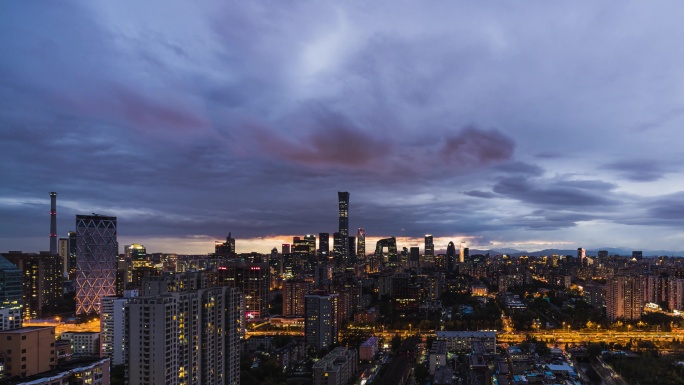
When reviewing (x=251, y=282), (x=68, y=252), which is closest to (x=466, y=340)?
(x=251, y=282)

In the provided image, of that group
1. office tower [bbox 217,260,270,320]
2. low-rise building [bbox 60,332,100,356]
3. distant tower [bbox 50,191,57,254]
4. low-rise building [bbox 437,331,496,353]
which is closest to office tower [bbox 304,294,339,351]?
low-rise building [bbox 437,331,496,353]

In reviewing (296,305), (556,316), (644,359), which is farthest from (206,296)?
(556,316)

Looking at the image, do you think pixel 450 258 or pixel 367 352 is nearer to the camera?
pixel 367 352

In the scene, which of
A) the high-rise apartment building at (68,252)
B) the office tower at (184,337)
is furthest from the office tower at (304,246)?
the office tower at (184,337)

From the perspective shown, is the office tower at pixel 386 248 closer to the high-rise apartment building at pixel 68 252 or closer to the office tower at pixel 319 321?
the high-rise apartment building at pixel 68 252

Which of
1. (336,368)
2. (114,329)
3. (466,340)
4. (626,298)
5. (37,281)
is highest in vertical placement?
(37,281)

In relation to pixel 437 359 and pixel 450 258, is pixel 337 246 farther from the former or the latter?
pixel 437 359
